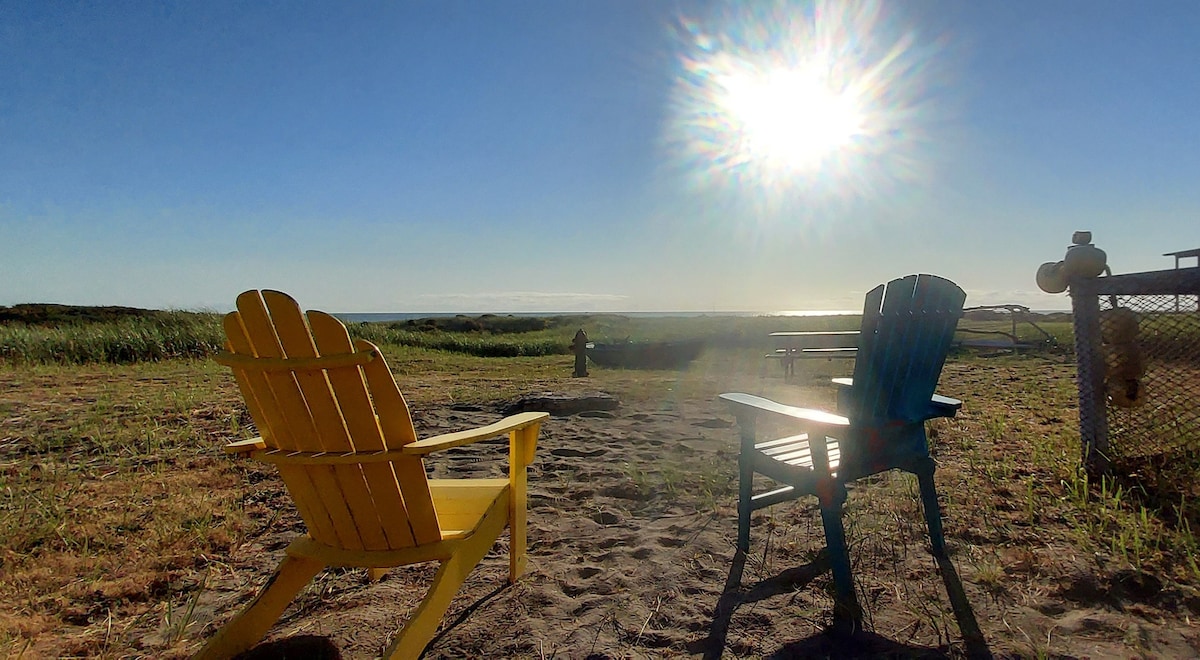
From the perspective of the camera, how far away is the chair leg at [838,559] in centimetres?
203

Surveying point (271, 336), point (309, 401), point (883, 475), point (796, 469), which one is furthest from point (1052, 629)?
point (271, 336)

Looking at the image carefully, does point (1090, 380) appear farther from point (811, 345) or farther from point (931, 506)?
point (811, 345)

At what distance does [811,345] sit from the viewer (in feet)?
28.1

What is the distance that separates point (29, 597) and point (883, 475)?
160 inches

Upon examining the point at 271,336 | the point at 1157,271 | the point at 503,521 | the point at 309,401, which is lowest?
the point at 503,521

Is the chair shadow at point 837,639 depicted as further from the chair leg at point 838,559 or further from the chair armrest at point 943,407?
the chair armrest at point 943,407

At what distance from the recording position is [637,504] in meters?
3.19

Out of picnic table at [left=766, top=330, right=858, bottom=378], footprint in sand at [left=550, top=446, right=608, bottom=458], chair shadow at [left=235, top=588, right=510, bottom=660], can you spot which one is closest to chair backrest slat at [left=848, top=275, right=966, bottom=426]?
chair shadow at [left=235, top=588, right=510, bottom=660]

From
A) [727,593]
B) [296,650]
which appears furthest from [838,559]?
[296,650]

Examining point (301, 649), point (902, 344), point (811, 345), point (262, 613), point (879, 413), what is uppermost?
point (902, 344)

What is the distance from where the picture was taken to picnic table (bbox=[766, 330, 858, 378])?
8.07 m

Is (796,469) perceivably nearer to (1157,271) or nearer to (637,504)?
(637,504)

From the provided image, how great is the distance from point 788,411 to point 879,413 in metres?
0.34

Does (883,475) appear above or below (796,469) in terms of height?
below
